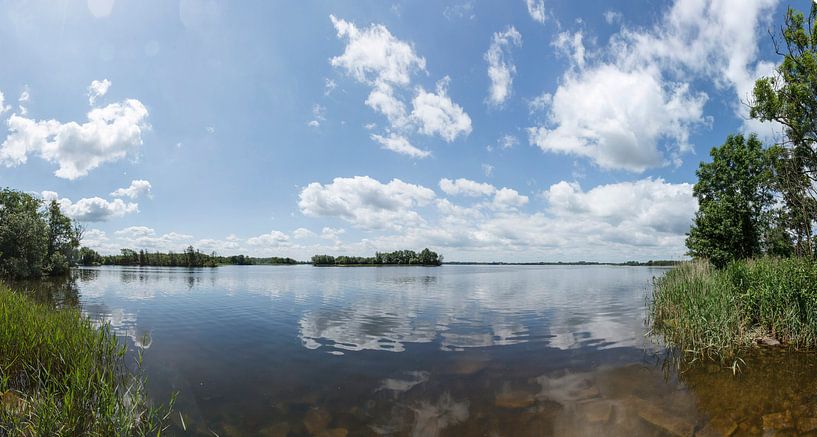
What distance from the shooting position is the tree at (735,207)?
3500cm

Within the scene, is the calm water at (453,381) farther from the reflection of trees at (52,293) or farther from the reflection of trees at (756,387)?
the reflection of trees at (52,293)

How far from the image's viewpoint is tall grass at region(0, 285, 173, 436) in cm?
630

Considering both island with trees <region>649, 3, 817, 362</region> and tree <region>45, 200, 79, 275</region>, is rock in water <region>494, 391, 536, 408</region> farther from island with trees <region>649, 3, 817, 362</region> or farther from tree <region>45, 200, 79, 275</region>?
tree <region>45, 200, 79, 275</region>

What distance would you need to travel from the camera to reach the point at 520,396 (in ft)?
30.7

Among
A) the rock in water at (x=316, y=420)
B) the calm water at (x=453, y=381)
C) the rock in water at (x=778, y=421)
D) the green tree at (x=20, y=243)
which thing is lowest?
the calm water at (x=453, y=381)

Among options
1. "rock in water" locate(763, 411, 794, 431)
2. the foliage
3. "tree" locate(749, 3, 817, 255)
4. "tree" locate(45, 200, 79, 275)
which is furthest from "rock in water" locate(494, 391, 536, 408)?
"tree" locate(45, 200, 79, 275)

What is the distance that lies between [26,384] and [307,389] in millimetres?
7099

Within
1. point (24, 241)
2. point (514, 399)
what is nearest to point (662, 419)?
point (514, 399)

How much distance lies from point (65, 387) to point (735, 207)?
49564 mm

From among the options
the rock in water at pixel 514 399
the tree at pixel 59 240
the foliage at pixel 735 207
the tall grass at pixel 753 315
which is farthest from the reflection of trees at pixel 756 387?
the tree at pixel 59 240

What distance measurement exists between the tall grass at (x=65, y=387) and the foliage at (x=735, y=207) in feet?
149

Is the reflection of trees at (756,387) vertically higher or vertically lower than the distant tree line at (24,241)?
lower

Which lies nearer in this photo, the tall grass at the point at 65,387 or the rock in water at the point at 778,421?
the tall grass at the point at 65,387

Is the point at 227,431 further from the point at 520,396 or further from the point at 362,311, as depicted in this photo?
the point at 362,311
